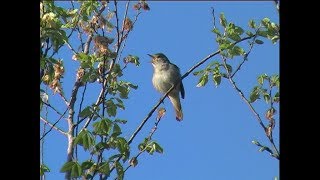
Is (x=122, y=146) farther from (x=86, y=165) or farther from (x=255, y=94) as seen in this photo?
(x=255, y=94)

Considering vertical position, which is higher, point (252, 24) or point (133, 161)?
point (252, 24)

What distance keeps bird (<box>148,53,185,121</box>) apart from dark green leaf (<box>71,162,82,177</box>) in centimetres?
451

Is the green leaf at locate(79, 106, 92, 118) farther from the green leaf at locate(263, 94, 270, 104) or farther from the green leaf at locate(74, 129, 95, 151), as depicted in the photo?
the green leaf at locate(263, 94, 270, 104)

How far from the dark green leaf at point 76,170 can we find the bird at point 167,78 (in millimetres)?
4511

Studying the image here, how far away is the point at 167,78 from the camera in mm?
7910

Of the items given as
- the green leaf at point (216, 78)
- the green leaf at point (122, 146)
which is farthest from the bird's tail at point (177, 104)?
the green leaf at point (122, 146)

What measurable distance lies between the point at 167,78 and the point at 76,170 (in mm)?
4806

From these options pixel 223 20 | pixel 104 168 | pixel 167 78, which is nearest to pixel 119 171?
pixel 104 168

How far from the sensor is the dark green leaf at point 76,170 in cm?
316

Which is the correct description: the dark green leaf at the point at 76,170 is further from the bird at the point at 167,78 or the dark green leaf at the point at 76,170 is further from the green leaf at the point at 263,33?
the bird at the point at 167,78
